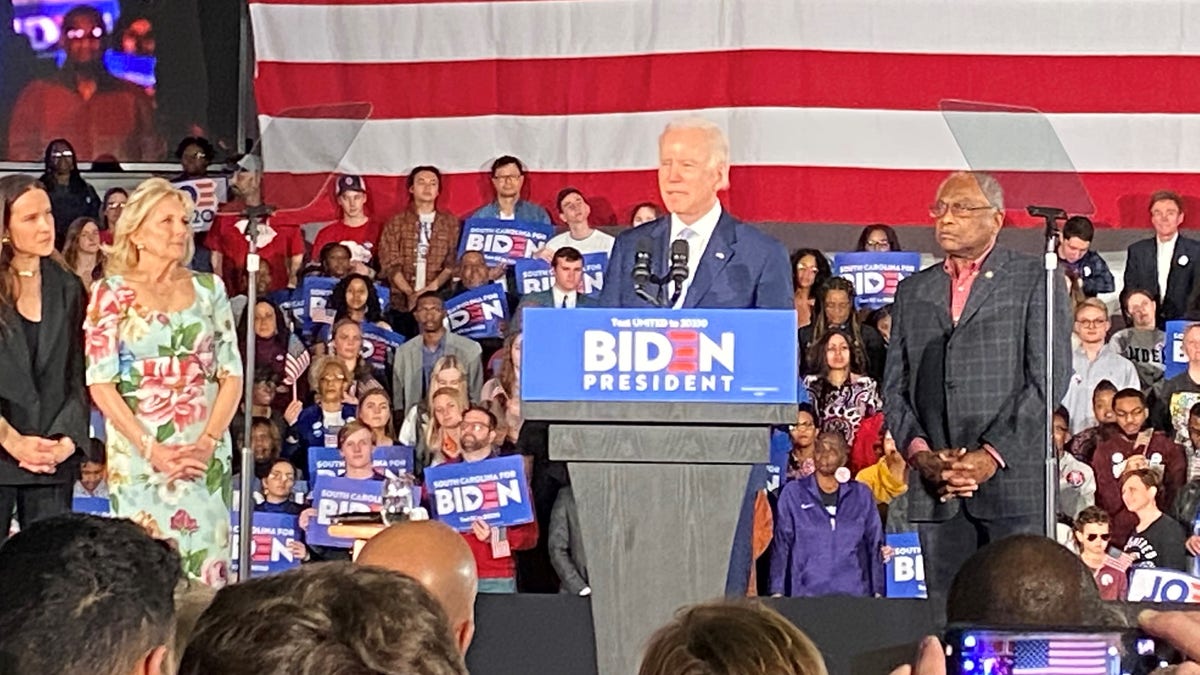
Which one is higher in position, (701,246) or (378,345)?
(701,246)

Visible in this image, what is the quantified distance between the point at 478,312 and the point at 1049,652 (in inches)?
286

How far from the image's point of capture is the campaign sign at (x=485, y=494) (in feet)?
23.0

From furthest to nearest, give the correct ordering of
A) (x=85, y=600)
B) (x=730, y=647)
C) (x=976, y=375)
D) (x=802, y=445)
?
(x=802, y=445)
(x=976, y=375)
(x=85, y=600)
(x=730, y=647)

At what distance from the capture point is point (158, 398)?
5270 millimetres

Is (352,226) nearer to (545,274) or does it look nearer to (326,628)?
(545,274)

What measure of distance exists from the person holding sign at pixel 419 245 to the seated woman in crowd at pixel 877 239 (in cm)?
192

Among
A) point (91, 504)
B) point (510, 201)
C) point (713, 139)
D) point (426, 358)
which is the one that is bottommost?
point (91, 504)

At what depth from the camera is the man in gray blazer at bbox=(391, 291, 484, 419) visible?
852cm

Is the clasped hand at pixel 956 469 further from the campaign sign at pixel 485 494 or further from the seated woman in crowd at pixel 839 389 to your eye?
the seated woman in crowd at pixel 839 389

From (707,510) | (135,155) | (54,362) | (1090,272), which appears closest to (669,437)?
(707,510)

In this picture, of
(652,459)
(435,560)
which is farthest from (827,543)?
(435,560)

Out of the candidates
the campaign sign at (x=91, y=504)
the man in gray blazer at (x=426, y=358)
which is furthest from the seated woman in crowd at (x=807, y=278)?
the campaign sign at (x=91, y=504)

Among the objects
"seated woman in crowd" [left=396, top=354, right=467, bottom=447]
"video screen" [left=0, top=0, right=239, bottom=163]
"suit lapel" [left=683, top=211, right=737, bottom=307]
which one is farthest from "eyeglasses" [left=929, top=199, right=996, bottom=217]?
"video screen" [left=0, top=0, right=239, bottom=163]

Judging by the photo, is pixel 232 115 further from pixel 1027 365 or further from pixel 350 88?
pixel 1027 365
